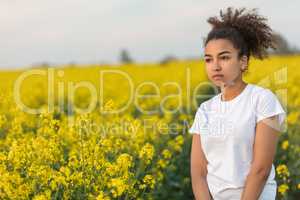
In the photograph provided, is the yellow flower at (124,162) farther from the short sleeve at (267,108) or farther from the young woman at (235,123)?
the short sleeve at (267,108)

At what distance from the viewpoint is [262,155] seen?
2904 millimetres

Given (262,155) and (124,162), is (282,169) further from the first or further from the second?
(262,155)

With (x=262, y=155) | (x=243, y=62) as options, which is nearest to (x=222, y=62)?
(x=243, y=62)

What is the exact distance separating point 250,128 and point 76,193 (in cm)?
136

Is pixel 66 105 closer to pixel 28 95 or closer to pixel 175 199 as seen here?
pixel 28 95

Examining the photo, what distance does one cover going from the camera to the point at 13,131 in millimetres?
5320

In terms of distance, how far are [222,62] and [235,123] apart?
28cm

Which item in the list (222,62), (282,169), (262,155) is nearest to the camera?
(262,155)

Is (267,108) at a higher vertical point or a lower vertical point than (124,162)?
higher

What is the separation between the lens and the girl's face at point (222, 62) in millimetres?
3010

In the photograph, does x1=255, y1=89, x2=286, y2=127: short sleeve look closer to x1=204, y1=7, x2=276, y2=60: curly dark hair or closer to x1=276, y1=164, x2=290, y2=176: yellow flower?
x1=204, y1=7, x2=276, y2=60: curly dark hair

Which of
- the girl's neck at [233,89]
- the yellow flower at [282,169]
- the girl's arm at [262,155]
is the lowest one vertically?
the yellow flower at [282,169]

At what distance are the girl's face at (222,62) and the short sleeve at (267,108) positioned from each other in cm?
17

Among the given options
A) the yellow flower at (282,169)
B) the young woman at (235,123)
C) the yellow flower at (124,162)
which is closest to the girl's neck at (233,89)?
the young woman at (235,123)
